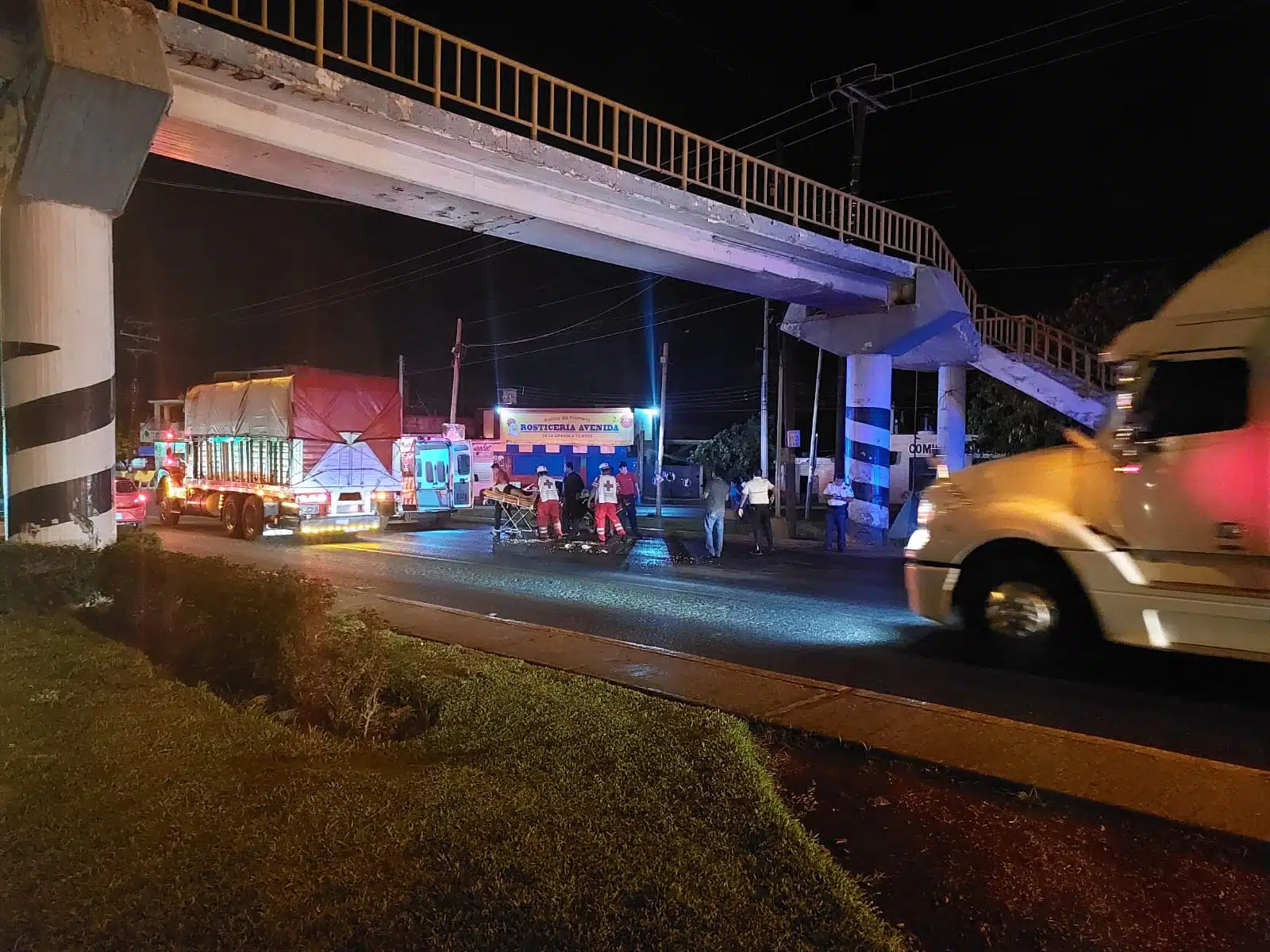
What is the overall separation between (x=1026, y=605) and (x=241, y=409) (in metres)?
17.0

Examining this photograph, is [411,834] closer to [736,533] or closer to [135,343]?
[736,533]

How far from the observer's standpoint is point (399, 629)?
8398mm

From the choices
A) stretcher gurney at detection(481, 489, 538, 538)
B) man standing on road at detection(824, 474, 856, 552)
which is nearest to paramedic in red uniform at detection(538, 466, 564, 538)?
stretcher gurney at detection(481, 489, 538, 538)

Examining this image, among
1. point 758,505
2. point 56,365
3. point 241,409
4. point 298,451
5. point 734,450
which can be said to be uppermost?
point 241,409

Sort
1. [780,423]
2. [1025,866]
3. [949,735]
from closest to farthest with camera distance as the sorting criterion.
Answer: [1025,866]
[949,735]
[780,423]

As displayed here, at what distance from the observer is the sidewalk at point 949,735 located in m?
4.33

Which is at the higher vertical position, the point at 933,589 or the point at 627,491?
the point at 627,491

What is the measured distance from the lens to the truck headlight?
302 inches

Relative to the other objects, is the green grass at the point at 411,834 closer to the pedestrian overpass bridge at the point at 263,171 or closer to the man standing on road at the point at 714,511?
the pedestrian overpass bridge at the point at 263,171

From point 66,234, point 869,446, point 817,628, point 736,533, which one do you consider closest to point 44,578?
point 66,234

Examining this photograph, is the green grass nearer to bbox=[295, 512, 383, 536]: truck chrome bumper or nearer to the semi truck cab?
the semi truck cab

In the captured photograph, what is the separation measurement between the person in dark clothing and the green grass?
1263 centimetres

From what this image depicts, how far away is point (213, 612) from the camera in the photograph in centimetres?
693

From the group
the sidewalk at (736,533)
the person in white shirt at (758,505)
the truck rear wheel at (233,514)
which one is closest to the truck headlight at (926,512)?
the person in white shirt at (758,505)
